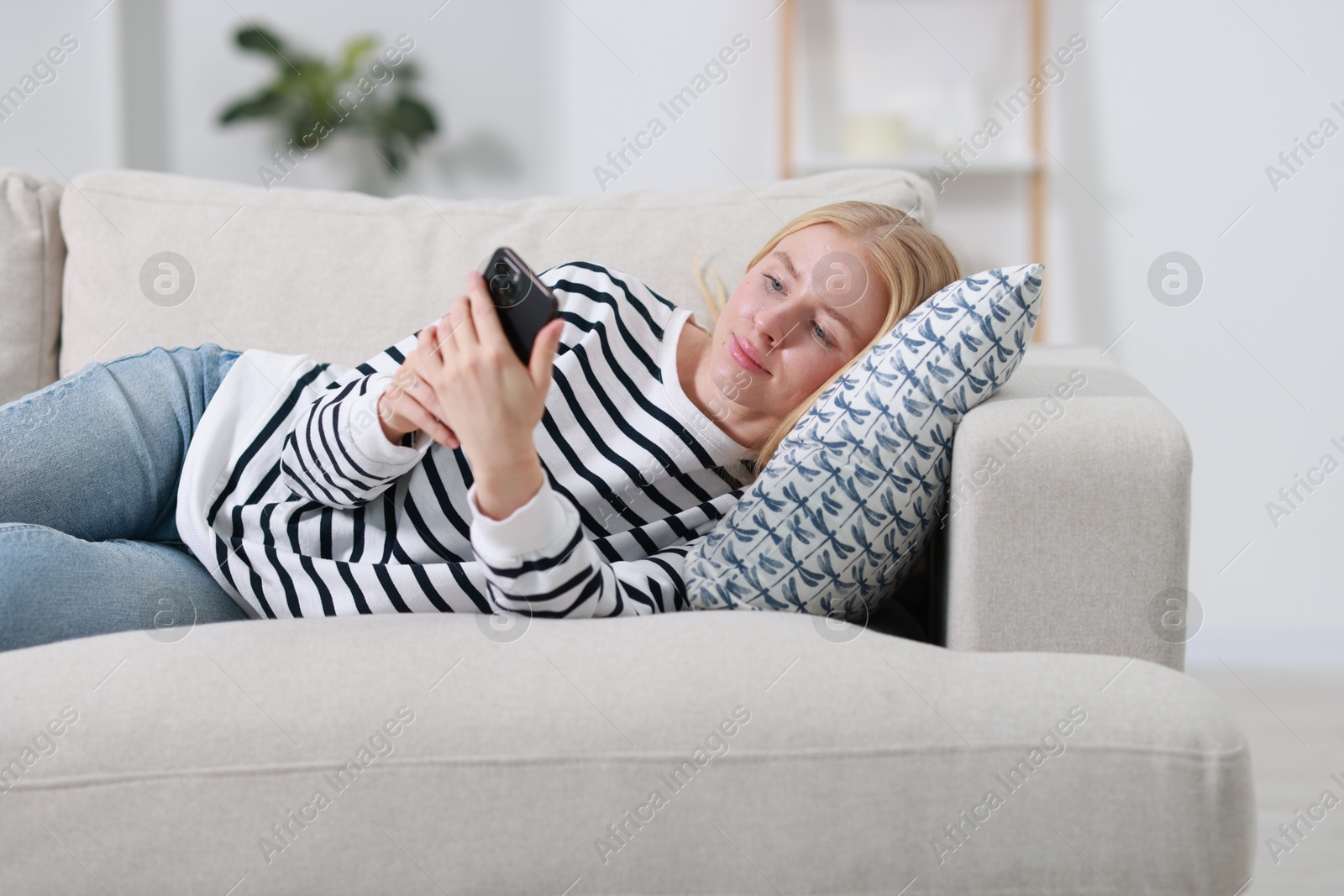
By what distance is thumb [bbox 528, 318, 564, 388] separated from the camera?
→ 0.73m

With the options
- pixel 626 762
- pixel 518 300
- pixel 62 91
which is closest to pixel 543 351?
pixel 518 300

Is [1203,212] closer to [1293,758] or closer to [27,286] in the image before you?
[1293,758]

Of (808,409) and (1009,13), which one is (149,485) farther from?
(1009,13)

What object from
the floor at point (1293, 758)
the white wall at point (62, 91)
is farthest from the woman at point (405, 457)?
the white wall at point (62, 91)

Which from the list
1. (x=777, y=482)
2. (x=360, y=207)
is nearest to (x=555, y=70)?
(x=360, y=207)

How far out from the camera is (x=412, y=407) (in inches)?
33.9

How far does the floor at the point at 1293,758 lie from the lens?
52.9 inches

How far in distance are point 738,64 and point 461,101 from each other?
4.21 ft

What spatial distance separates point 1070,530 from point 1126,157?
5.50ft

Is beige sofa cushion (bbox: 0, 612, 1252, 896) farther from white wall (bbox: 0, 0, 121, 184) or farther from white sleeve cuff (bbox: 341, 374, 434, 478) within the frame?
white wall (bbox: 0, 0, 121, 184)

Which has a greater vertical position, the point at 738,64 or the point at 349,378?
the point at 738,64

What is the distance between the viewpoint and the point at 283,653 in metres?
0.74

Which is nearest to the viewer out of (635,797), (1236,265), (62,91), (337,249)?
(635,797)

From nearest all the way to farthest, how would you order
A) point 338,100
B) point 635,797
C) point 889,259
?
point 635,797, point 889,259, point 338,100
